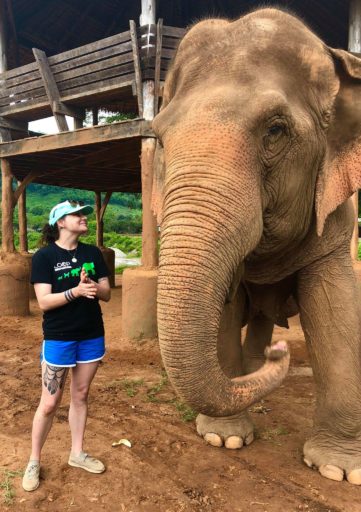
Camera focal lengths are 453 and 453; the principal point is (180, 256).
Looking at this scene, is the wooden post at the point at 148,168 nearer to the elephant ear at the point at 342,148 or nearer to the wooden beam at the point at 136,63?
the wooden beam at the point at 136,63

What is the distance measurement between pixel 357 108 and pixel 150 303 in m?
4.06

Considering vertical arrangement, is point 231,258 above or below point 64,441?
above

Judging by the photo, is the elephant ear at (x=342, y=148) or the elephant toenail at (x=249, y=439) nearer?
the elephant ear at (x=342, y=148)

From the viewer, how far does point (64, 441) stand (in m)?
3.19

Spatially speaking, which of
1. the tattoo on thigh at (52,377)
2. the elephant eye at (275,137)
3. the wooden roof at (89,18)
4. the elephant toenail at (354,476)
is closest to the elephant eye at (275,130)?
the elephant eye at (275,137)

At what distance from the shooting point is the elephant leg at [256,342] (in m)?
4.50

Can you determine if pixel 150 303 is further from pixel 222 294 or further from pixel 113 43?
pixel 222 294

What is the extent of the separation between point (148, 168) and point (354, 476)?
14.2 feet

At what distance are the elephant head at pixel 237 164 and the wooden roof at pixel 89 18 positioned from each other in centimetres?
595

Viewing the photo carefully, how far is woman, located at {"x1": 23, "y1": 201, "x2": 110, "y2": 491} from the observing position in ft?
8.25

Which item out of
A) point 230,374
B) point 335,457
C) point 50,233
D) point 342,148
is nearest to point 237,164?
point 342,148

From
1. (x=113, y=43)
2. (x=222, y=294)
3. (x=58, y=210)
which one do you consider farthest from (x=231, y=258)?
(x=113, y=43)

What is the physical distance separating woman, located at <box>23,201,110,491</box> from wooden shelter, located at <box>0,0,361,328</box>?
3.45 metres

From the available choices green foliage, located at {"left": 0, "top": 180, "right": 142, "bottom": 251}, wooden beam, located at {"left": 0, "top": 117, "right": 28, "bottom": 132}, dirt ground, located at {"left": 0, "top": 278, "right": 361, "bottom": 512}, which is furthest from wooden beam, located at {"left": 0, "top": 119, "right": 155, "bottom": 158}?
dirt ground, located at {"left": 0, "top": 278, "right": 361, "bottom": 512}
